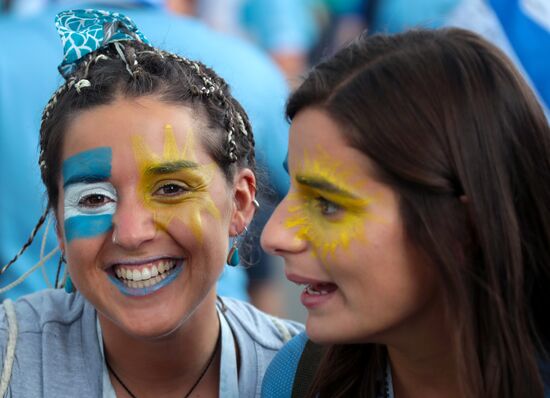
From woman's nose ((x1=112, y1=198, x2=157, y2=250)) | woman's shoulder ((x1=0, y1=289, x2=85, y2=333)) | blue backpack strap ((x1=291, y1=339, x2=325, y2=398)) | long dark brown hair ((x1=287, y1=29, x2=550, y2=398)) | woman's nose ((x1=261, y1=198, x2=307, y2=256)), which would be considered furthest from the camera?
woman's shoulder ((x1=0, y1=289, x2=85, y2=333))

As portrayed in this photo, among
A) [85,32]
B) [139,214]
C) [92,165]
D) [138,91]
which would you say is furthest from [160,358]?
[85,32]

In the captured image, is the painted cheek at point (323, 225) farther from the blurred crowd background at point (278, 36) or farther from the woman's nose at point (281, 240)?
the blurred crowd background at point (278, 36)

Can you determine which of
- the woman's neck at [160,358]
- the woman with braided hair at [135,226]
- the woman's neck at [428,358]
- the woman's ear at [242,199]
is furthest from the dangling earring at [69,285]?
the woman's neck at [428,358]

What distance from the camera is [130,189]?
2547mm

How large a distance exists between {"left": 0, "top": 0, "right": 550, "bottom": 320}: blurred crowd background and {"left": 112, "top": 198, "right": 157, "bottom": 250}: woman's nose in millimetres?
548

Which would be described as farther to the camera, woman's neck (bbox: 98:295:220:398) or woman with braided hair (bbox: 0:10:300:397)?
woman's neck (bbox: 98:295:220:398)

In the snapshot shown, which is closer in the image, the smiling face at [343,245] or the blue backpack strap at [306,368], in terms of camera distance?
the smiling face at [343,245]

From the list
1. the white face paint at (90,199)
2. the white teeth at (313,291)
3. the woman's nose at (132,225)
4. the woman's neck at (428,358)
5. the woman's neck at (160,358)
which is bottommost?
the woman's neck at (428,358)

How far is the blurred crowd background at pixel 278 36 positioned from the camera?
352 centimetres

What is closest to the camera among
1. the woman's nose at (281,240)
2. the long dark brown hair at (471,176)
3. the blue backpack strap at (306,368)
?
the long dark brown hair at (471,176)

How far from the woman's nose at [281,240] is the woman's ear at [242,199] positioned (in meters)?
0.46

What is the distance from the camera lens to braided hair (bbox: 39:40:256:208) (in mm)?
2637

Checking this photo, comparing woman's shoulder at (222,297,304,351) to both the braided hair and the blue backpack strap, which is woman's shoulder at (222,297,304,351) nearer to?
the blue backpack strap

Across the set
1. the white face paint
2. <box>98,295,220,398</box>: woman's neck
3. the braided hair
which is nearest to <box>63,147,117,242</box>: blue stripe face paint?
the white face paint
